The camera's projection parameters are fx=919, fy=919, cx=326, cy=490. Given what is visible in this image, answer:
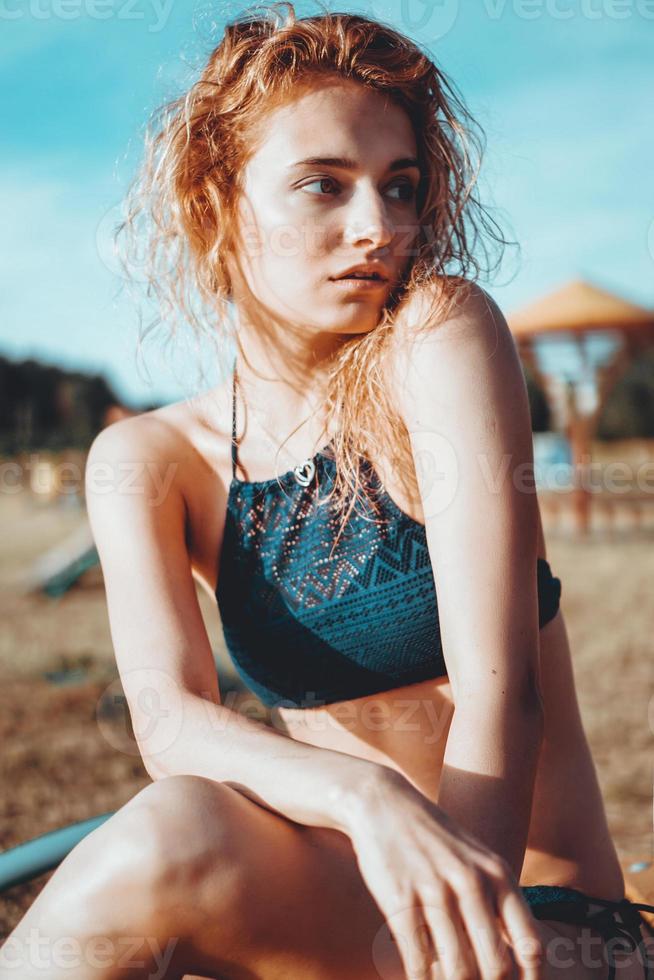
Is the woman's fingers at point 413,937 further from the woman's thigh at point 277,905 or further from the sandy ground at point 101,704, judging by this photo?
the sandy ground at point 101,704

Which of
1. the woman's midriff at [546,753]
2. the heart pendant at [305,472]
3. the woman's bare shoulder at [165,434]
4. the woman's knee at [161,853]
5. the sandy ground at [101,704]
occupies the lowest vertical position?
the sandy ground at [101,704]

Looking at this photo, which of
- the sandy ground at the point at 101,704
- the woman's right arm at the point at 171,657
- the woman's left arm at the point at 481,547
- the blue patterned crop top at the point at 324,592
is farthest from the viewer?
the sandy ground at the point at 101,704

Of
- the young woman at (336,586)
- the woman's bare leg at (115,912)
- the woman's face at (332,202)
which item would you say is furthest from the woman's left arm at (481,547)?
the woman's bare leg at (115,912)

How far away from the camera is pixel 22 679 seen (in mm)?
5090

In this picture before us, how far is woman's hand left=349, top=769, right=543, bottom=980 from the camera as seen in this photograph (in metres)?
0.86

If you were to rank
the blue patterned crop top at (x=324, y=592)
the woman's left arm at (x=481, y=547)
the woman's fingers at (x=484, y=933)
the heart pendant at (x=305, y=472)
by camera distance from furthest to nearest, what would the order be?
1. the heart pendant at (x=305, y=472)
2. the blue patterned crop top at (x=324, y=592)
3. the woman's left arm at (x=481, y=547)
4. the woman's fingers at (x=484, y=933)

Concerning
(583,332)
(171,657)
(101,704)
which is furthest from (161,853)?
(583,332)

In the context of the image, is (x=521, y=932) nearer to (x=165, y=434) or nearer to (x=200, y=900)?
(x=200, y=900)

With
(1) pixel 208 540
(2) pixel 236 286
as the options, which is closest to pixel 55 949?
(1) pixel 208 540

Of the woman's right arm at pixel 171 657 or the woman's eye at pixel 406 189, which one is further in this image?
the woman's eye at pixel 406 189

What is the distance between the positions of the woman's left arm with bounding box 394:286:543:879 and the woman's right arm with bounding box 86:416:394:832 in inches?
8.0

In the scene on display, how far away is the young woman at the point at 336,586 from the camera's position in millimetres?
911

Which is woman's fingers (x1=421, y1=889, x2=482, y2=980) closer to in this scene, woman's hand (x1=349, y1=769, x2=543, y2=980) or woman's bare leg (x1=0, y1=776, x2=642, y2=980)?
woman's hand (x1=349, y1=769, x2=543, y2=980)

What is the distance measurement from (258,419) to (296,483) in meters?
0.19
